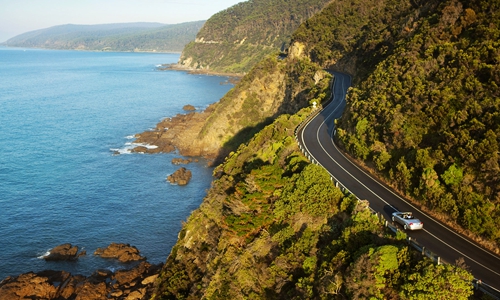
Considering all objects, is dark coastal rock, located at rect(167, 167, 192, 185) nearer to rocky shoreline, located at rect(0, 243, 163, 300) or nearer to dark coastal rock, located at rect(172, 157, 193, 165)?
dark coastal rock, located at rect(172, 157, 193, 165)

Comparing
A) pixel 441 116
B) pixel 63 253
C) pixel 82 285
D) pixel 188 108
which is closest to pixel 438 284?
pixel 441 116

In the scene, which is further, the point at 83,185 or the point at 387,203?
the point at 83,185

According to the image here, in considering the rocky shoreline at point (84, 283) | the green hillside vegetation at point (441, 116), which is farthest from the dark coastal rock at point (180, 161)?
the green hillside vegetation at point (441, 116)

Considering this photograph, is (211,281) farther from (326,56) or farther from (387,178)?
(326,56)

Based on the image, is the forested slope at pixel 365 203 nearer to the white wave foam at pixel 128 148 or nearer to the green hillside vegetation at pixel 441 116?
the green hillside vegetation at pixel 441 116

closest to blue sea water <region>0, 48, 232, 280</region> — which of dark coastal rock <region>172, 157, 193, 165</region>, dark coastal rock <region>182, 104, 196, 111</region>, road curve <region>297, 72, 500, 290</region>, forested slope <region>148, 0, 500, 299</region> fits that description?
dark coastal rock <region>172, 157, 193, 165</region>

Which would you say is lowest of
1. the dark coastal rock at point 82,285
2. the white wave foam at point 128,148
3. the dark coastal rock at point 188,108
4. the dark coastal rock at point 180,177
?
the dark coastal rock at point 82,285

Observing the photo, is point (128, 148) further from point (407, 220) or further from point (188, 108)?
point (407, 220)

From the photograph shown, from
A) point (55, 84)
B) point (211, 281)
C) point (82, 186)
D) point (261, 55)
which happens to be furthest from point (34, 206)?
point (261, 55)
